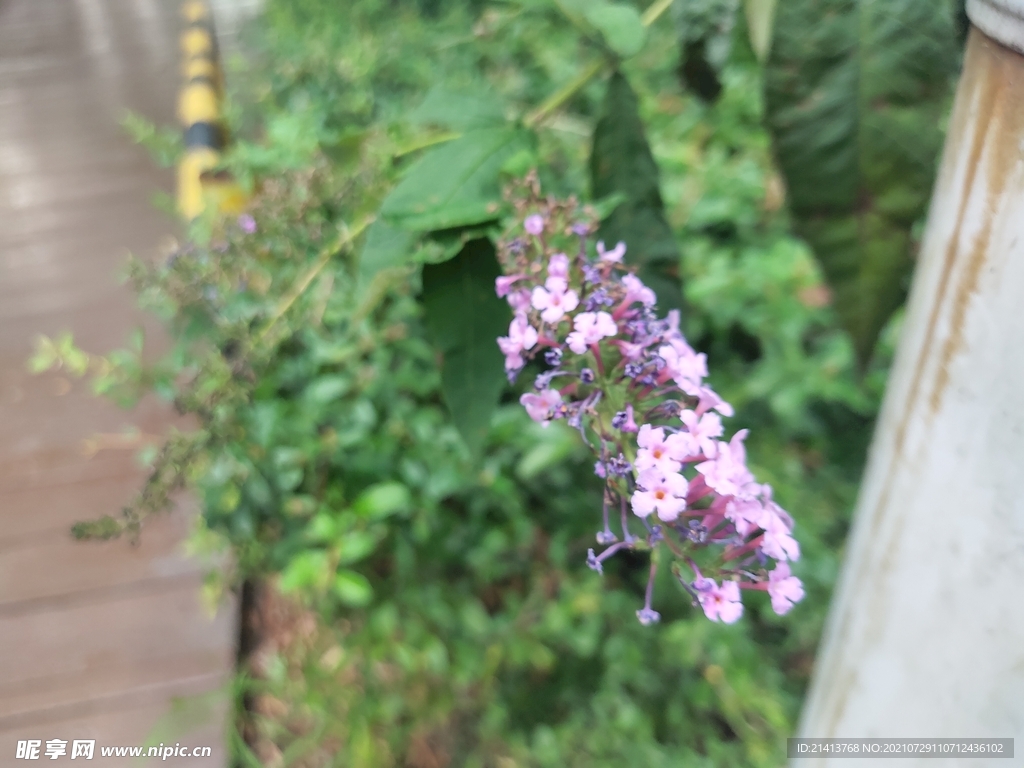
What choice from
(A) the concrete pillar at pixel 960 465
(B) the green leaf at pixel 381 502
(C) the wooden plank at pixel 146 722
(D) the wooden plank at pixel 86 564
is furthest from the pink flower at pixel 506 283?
(D) the wooden plank at pixel 86 564

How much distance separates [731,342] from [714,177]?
36 cm

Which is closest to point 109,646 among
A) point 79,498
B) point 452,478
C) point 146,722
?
point 146,722

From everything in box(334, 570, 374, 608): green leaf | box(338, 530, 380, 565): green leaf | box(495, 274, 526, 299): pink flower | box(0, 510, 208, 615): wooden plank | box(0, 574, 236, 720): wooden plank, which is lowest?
box(0, 574, 236, 720): wooden plank

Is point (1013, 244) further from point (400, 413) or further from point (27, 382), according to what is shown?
point (27, 382)

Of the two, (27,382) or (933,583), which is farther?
(27,382)

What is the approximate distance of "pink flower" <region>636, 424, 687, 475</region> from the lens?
1.01ft

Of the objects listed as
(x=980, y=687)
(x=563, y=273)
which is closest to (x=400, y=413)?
(x=563, y=273)

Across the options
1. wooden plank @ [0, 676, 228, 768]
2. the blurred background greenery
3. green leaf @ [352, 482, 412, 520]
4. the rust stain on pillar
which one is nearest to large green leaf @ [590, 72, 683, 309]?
the blurred background greenery

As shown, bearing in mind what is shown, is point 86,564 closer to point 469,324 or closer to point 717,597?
point 469,324

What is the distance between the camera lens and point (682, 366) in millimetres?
350

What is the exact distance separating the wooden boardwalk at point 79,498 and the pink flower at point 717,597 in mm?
783

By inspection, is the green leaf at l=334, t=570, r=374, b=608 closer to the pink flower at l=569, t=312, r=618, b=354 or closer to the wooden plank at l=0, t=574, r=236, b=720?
the wooden plank at l=0, t=574, r=236, b=720

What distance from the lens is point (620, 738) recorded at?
34.1 inches

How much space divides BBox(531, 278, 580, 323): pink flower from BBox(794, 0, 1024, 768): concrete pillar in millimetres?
193
